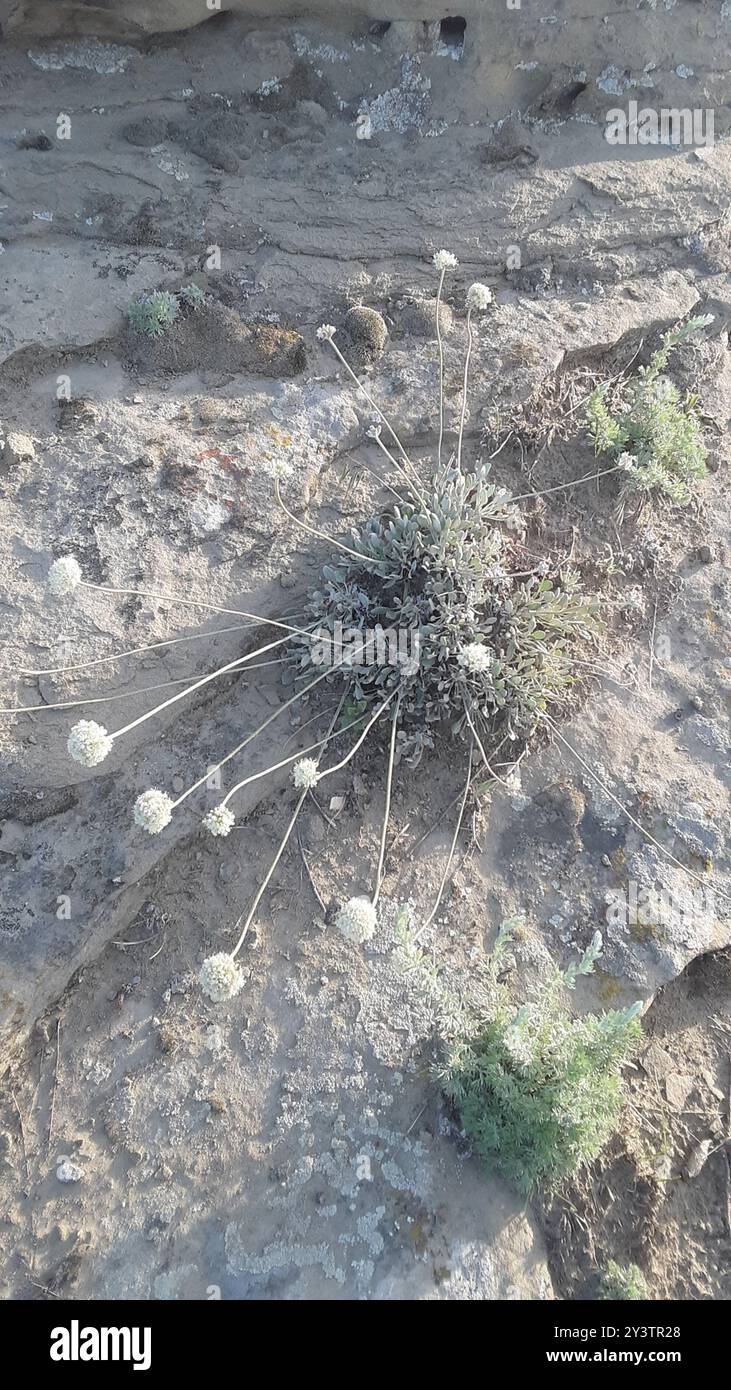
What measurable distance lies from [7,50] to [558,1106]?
805cm

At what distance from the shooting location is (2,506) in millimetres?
4844

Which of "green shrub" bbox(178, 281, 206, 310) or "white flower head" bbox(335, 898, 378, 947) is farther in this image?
"green shrub" bbox(178, 281, 206, 310)

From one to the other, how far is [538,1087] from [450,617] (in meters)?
2.34

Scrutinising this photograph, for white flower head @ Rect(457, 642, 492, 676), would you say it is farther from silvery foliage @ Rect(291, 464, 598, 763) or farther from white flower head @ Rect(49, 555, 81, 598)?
white flower head @ Rect(49, 555, 81, 598)

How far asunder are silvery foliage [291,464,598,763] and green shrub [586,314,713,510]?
0.99 metres

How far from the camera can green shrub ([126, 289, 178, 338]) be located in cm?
539

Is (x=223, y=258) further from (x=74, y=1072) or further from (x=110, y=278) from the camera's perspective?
(x=74, y=1072)

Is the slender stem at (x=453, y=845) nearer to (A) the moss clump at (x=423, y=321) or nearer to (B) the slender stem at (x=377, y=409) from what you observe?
(B) the slender stem at (x=377, y=409)

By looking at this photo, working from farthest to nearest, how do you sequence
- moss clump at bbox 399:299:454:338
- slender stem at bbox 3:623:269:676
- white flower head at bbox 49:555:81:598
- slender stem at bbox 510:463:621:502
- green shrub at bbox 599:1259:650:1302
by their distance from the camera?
moss clump at bbox 399:299:454:338 → slender stem at bbox 510:463:621:502 → slender stem at bbox 3:623:269:676 → white flower head at bbox 49:555:81:598 → green shrub at bbox 599:1259:650:1302

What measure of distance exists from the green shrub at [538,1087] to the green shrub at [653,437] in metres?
2.97

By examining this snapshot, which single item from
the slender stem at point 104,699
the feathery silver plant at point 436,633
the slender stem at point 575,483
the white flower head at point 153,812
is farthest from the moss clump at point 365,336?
the white flower head at point 153,812

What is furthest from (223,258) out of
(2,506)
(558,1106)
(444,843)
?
(558,1106)

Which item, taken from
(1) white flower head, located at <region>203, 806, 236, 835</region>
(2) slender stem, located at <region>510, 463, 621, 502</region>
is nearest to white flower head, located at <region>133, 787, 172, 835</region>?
(1) white flower head, located at <region>203, 806, 236, 835</region>

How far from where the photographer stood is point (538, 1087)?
3.84 m
